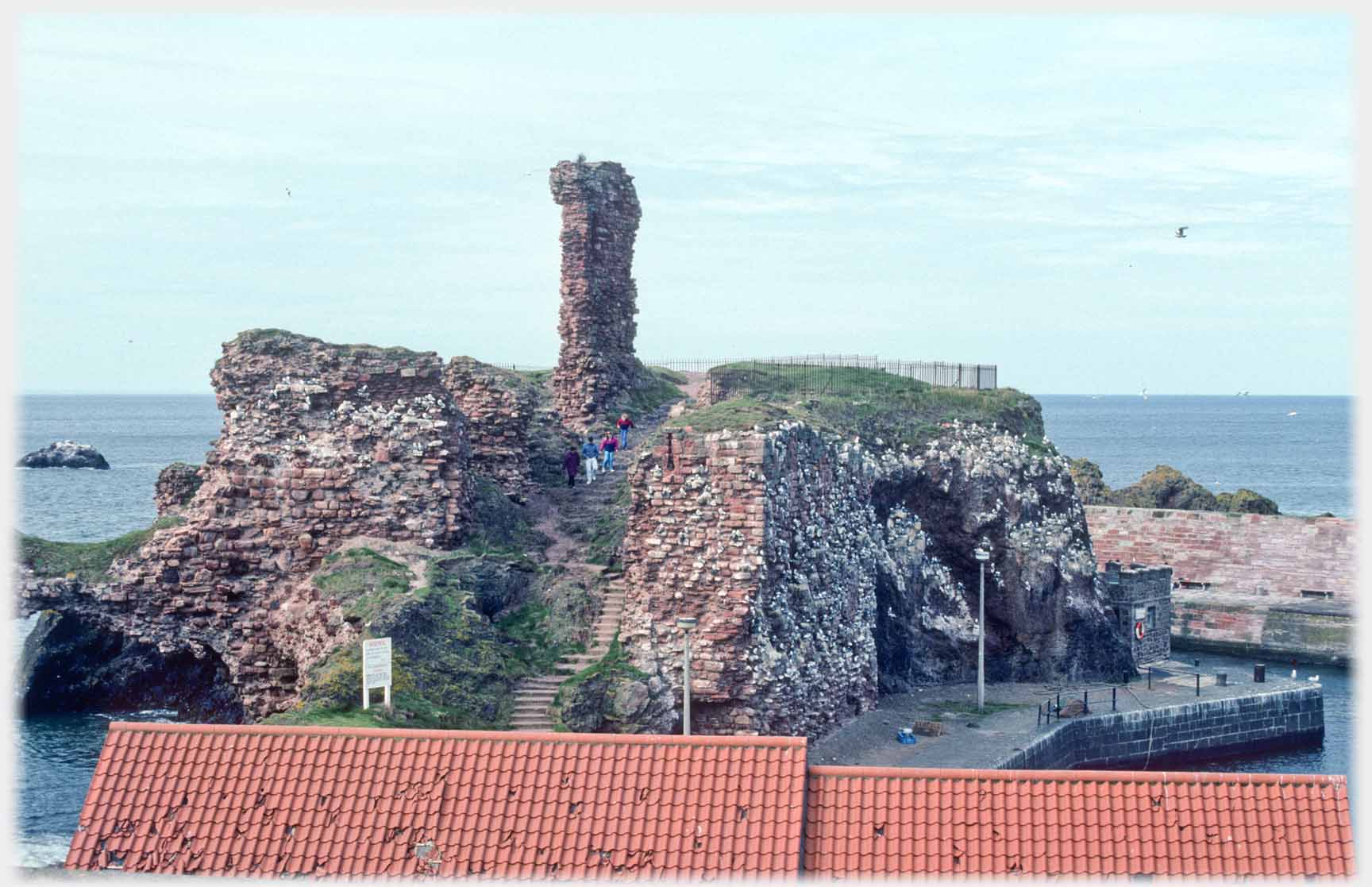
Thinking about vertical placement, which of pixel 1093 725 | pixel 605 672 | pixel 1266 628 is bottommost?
pixel 1093 725

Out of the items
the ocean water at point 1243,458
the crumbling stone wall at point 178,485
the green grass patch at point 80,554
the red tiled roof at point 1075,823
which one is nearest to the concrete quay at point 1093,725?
the red tiled roof at point 1075,823

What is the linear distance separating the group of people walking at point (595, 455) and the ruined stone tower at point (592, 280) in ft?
5.81

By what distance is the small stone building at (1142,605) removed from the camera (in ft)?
137

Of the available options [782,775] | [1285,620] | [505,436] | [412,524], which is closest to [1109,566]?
[1285,620]

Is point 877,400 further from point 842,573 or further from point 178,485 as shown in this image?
point 178,485

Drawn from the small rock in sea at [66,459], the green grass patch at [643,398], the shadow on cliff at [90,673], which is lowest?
the shadow on cliff at [90,673]

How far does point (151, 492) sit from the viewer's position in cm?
9925

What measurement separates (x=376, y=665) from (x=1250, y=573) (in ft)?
139

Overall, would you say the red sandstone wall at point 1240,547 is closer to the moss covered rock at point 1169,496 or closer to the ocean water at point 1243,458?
the moss covered rock at point 1169,496

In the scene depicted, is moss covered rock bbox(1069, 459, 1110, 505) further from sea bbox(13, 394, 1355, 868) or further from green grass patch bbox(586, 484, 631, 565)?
green grass patch bbox(586, 484, 631, 565)

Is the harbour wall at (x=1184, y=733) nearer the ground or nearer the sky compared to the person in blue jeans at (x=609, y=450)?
nearer the ground

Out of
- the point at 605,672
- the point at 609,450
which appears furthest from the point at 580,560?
the point at 609,450

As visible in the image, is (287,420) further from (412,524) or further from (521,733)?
(521,733)

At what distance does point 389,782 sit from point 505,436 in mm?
16608
